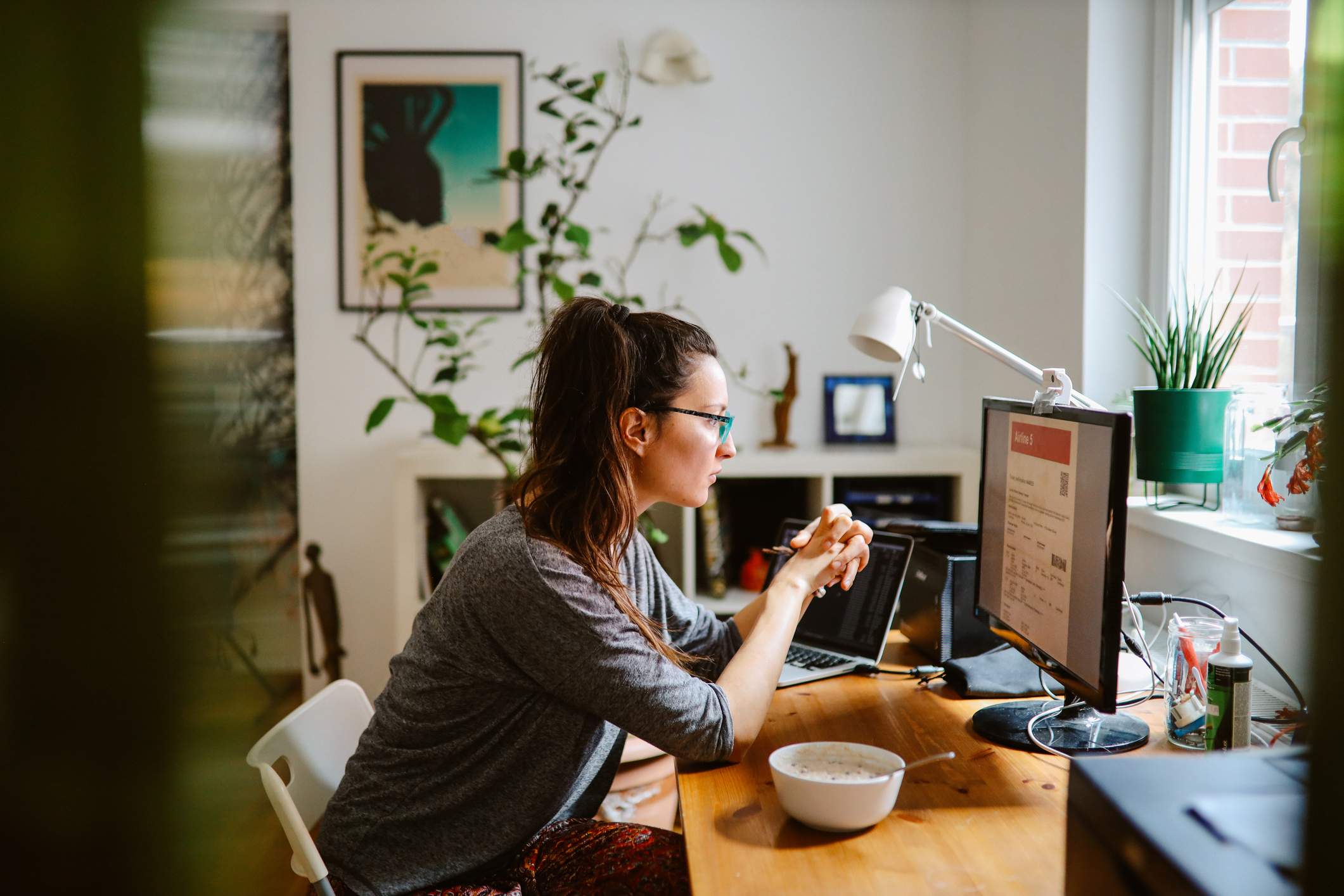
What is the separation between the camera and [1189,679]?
47.4 inches

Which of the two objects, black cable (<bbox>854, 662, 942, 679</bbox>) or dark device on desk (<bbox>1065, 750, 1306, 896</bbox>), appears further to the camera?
black cable (<bbox>854, 662, 942, 679</bbox>)

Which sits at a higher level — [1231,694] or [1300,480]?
[1300,480]

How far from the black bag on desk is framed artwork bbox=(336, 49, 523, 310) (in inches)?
71.7

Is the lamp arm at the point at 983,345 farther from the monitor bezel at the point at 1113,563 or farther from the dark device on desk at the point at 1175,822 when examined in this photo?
the dark device on desk at the point at 1175,822

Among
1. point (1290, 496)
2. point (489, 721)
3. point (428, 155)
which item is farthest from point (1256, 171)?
point (428, 155)

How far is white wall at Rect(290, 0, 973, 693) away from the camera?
2.83 metres

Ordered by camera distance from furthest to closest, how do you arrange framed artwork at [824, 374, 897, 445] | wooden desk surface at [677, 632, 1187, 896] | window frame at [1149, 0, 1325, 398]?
framed artwork at [824, 374, 897, 445], window frame at [1149, 0, 1325, 398], wooden desk surface at [677, 632, 1187, 896]

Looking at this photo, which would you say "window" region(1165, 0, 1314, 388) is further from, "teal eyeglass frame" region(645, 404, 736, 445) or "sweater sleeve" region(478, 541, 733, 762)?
"sweater sleeve" region(478, 541, 733, 762)

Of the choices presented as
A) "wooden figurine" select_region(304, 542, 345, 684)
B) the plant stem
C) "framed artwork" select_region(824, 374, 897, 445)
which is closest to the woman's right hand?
the plant stem

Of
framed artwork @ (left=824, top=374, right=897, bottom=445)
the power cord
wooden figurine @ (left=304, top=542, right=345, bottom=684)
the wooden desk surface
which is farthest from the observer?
framed artwork @ (left=824, top=374, right=897, bottom=445)

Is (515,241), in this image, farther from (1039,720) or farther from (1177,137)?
(1039,720)

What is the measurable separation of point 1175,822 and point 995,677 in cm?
94

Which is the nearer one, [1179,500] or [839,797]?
[839,797]

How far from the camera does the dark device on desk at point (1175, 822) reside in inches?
17.5
